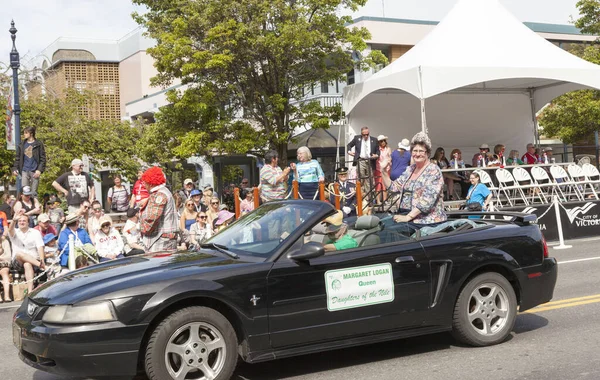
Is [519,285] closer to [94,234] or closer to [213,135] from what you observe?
[94,234]

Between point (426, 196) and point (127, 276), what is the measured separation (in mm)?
3002

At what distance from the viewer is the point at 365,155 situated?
1590cm

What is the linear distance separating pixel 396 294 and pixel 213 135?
19.4 m

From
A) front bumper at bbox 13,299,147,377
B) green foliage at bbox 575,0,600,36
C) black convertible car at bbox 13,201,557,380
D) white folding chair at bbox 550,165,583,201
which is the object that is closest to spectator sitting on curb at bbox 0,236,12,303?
black convertible car at bbox 13,201,557,380

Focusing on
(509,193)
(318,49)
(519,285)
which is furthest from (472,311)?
(318,49)

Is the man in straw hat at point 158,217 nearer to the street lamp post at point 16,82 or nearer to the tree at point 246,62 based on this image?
the street lamp post at point 16,82

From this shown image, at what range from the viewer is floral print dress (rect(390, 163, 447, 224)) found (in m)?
6.72

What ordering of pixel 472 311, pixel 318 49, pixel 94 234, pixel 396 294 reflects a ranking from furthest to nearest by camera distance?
pixel 318 49 < pixel 94 234 < pixel 472 311 < pixel 396 294

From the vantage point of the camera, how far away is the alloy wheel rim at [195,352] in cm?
495

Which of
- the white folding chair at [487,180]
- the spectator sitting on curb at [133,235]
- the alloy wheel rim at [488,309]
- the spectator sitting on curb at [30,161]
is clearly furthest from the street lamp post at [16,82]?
the alloy wheel rim at [488,309]

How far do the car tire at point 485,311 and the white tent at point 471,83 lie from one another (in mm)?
9427

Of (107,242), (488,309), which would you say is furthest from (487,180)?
(488,309)

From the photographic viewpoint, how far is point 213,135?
80.4ft

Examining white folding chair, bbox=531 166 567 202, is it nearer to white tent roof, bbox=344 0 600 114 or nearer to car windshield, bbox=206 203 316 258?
white tent roof, bbox=344 0 600 114
